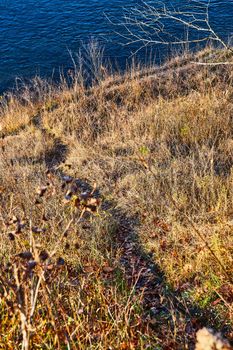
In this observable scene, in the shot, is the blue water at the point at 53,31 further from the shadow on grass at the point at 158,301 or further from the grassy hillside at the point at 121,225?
the shadow on grass at the point at 158,301

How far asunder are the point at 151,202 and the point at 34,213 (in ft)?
4.45

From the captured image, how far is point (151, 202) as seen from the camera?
16.6ft

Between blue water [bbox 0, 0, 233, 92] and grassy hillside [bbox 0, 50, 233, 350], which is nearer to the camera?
grassy hillside [bbox 0, 50, 233, 350]

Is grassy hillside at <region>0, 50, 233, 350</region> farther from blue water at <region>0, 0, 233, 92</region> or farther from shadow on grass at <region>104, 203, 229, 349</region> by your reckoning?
blue water at <region>0, 0, 233, 92</region>

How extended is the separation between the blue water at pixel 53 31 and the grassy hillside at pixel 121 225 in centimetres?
631

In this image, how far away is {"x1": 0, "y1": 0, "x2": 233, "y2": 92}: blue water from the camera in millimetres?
15852

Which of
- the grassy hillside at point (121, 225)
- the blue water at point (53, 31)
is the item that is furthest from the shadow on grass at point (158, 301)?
the blue water at point (53, 31)

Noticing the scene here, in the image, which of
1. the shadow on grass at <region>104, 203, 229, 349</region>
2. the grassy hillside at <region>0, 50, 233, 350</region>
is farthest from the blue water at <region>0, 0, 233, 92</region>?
the shadow on grass at <region>104, 203, 229, 349</region>

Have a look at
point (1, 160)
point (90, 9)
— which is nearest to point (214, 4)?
point (90, 9)

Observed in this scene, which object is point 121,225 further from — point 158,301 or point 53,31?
point 53,31

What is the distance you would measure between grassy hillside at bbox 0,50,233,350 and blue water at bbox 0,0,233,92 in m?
6.31

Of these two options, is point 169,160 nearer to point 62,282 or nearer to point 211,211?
point 211,211

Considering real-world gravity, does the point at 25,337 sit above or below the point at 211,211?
above

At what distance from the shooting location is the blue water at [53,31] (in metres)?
15.9
